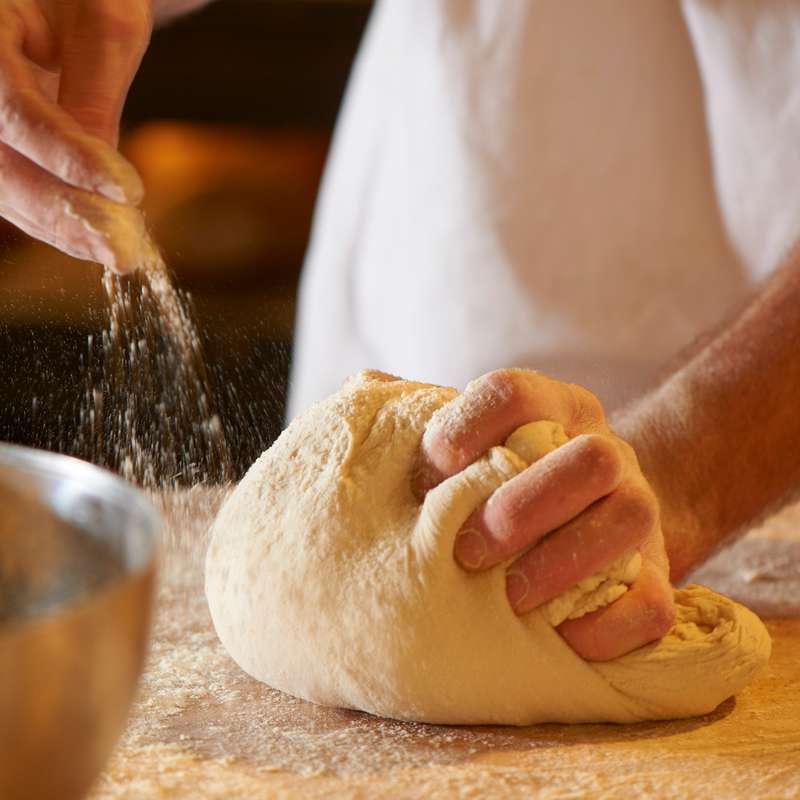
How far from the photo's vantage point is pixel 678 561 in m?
1.38

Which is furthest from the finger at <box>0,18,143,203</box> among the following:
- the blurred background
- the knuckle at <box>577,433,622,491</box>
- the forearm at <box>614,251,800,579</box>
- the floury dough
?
the blurred background

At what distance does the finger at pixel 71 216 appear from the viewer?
41.8 inches

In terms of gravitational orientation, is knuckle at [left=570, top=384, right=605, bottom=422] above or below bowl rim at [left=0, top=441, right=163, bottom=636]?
below

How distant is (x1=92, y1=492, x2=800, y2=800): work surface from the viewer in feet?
3.04

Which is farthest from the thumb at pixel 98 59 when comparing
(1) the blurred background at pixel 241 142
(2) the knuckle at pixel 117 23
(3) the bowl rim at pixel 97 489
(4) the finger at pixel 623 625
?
(1) the blurred background at pixel 241 142

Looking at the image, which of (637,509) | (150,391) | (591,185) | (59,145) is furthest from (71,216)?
(591,185)

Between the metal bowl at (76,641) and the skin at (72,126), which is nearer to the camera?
the metal bowl at (76,641)

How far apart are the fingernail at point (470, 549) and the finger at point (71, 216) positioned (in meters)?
0.39

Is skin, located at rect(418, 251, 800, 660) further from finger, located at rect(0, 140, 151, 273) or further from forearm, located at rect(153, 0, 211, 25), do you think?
forearm, located at rect(153, 0, 211, 25)

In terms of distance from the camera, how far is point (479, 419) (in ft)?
3.52

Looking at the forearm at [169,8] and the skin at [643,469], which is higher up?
the forearm at [169,8]

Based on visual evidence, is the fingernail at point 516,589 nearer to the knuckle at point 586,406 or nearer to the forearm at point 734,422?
the knuckle at point 586,406

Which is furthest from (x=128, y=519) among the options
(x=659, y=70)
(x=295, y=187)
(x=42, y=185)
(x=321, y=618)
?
(x=295, y=187)

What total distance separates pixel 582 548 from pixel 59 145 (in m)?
0.57
